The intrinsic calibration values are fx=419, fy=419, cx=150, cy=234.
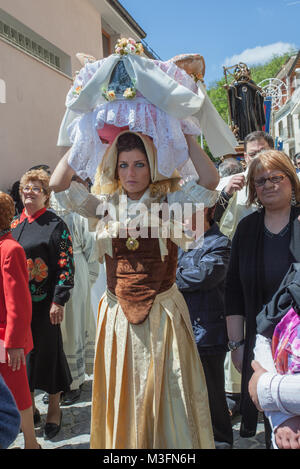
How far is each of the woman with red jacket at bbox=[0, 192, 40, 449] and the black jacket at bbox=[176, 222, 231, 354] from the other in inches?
37.9

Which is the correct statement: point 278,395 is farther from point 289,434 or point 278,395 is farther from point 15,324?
point 15,324

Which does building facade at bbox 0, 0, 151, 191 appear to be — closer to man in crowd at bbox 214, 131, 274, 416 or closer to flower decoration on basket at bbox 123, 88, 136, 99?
man in crowd at bbox 214, 131, 274, 416

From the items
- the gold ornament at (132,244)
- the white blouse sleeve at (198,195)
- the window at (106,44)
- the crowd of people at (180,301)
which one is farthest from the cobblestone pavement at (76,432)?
the window at (106,44)

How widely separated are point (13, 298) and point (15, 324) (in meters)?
0.15

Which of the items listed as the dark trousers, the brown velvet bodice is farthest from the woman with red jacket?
the dark trousers

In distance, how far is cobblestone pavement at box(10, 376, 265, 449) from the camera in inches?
108

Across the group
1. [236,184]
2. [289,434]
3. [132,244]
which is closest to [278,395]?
[289,434]

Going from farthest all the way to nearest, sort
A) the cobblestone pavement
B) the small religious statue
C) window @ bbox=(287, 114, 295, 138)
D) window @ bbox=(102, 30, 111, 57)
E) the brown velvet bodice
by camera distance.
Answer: window @ bbox=(287, 114, 295, 138) → window @ bbox=(102, 30, 111, 57) → the small religious statue → the cobblestone pavement → the brown velvet bodice

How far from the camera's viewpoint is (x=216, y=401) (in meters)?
2.57

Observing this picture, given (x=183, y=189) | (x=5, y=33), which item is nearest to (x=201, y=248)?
(x=183, y=189)

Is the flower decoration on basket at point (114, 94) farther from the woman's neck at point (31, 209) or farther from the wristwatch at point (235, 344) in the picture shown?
the woman's neck at point (31, 209)

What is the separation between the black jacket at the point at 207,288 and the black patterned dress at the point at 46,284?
0.94m

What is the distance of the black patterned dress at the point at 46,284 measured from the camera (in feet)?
9.95
